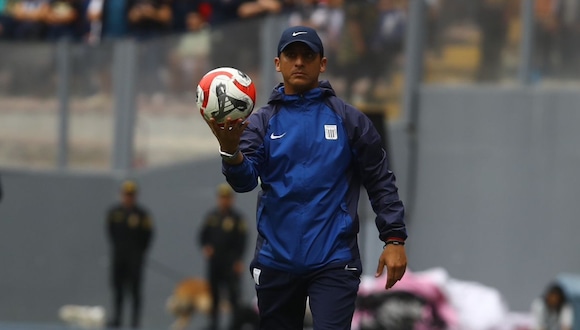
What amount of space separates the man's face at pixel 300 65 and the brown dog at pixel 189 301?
10038mm

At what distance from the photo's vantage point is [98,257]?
55.0 ft

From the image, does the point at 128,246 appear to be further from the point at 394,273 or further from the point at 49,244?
the point at 394,273

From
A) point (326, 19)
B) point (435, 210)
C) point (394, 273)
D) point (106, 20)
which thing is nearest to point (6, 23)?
point (106, 20)

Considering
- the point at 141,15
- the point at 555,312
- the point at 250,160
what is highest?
the point at 141,15

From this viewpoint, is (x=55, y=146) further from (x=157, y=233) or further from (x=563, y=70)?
(x=563, y=70)

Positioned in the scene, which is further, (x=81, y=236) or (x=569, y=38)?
(x=81, y=236)

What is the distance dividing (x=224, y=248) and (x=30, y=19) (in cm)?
426

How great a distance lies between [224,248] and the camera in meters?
15.4

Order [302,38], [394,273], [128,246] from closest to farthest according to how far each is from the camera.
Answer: [302,38] < [394,273] < [128,246]

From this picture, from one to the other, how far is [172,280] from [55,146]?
2.33m

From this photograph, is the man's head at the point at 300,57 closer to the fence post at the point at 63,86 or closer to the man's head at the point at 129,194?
the man's head at the point at 129,194

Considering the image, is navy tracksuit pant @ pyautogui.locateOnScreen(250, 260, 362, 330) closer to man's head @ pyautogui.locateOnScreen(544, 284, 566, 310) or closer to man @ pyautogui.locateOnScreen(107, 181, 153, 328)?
man's head @ pyautogui.locateOnScreen(544, 284, 566, 310)

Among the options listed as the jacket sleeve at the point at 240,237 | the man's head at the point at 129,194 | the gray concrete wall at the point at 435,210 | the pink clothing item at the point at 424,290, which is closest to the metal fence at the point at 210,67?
the gray concrete wall at the point at 435,210

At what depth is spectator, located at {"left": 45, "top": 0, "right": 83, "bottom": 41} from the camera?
1684cm
